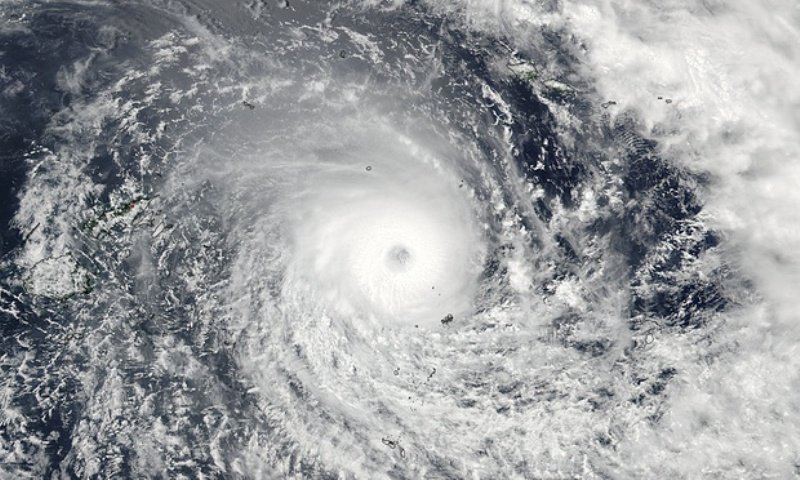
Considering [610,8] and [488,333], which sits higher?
[610,8]

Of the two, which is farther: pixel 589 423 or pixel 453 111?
pixel 453 111

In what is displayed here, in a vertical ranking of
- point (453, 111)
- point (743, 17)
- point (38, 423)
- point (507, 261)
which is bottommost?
point (38, 423)

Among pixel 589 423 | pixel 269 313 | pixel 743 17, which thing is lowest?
pixel 269 313

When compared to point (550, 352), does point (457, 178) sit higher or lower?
higher

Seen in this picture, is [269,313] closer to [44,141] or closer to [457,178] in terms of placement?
[457,178]

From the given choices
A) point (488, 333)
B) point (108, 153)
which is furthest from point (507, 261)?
point (108, 153)

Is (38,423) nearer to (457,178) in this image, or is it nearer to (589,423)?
(457,178)

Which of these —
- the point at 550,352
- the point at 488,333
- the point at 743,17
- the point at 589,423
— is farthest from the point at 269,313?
the point at 743,17
